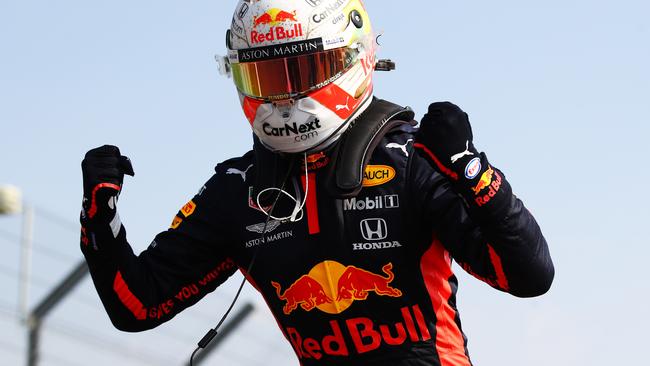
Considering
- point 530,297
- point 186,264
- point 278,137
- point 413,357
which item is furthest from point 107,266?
point 530,297

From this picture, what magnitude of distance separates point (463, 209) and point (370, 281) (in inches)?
18.5

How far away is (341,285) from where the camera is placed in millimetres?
5352

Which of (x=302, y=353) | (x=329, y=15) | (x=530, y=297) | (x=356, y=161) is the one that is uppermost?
(x=329, y=15)

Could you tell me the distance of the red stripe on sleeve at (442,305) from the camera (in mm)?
5367

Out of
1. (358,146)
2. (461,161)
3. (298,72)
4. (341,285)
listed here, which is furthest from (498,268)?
(298,72)

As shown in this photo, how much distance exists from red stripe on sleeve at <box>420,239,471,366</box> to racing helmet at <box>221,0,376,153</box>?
67cm

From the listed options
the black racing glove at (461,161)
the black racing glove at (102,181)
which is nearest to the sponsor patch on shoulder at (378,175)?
the black racing glove at (461,161)

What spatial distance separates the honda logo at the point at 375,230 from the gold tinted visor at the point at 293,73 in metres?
0.65

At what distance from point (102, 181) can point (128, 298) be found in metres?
0.54

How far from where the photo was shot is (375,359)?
536cm

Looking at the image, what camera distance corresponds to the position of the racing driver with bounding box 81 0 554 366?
5.09 metres

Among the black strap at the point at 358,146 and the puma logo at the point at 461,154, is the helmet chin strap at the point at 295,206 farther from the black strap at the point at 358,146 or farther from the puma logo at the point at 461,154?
the puma logo at the point at 461,154

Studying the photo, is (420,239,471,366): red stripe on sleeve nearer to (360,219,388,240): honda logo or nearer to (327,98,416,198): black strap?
(360,219,388,240): honda logo

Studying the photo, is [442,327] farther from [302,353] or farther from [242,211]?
[242,211]
